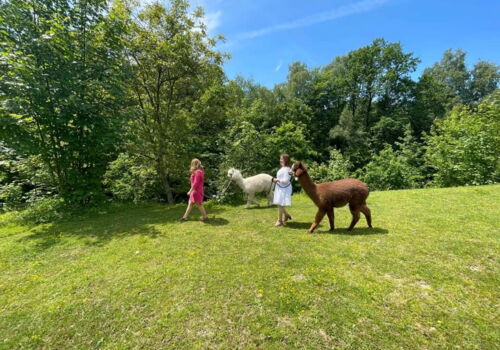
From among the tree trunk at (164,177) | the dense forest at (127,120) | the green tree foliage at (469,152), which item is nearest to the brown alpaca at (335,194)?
the dense forest at (127,120)

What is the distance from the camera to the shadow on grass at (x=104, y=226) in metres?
6.00

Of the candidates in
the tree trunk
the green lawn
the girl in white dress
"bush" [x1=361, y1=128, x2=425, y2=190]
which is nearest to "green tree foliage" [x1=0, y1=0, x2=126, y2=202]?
the tree trunk

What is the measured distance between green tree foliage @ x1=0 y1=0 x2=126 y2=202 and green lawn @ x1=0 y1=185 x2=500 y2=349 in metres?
3.52

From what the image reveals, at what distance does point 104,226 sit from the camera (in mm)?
7043

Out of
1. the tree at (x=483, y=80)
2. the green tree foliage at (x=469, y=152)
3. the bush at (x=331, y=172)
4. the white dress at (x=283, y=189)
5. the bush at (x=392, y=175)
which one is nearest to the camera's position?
the white dress at (x=283, y=189)

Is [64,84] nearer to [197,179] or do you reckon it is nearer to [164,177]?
[197,179]

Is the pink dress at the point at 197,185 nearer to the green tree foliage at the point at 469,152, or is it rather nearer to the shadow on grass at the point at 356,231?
the shadow on grass at the point at 356,231

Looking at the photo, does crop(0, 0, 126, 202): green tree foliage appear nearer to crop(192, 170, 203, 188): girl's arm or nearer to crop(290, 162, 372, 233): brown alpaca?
crop(192, 170, 203, 188): girl's arm

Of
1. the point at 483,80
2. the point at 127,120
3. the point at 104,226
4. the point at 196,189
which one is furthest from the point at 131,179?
the point at 483,80

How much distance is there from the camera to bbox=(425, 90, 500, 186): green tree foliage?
40.2 feet

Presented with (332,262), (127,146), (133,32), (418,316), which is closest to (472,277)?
(418,316)

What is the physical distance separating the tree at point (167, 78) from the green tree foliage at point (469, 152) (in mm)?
14231

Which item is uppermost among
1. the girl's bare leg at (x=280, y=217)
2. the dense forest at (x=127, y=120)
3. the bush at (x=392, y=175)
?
the dense forest at (x=127, y=120)

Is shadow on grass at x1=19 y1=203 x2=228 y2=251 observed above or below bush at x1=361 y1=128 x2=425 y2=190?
below
